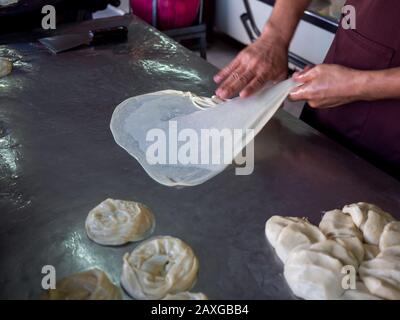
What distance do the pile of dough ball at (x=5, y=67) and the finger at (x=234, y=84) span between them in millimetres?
841

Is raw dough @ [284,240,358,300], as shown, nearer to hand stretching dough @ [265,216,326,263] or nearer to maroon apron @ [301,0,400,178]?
hand stretching dough @ [265,216,326,263]

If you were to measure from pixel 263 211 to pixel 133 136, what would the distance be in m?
0.51

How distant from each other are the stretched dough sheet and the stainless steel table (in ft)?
0.14

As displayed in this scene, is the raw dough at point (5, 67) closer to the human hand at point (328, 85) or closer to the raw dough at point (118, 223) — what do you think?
the raw dough at point (118, 223)

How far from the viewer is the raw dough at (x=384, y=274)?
35.9 inches

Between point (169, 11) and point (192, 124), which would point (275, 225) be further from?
point (169, 11)

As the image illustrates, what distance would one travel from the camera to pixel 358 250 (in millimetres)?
1009

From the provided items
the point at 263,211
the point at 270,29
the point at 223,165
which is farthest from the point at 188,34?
the point at 263,211

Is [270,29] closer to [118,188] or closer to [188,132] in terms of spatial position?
[188,132]

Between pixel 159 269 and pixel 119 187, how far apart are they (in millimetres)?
305

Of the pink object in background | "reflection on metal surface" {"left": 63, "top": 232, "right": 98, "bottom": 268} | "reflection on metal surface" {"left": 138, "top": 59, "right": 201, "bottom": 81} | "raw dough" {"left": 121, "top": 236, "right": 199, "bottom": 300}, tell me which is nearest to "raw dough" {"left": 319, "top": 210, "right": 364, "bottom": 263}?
"raw dough" {"left": 121, "top": 236, "right": 199, "bottom": 300}

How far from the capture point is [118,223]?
42.3 inches

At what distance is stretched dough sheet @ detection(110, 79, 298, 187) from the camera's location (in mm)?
1290

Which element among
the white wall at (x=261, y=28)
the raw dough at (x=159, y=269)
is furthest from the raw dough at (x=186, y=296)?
the white wall at (x=261, y=28)
